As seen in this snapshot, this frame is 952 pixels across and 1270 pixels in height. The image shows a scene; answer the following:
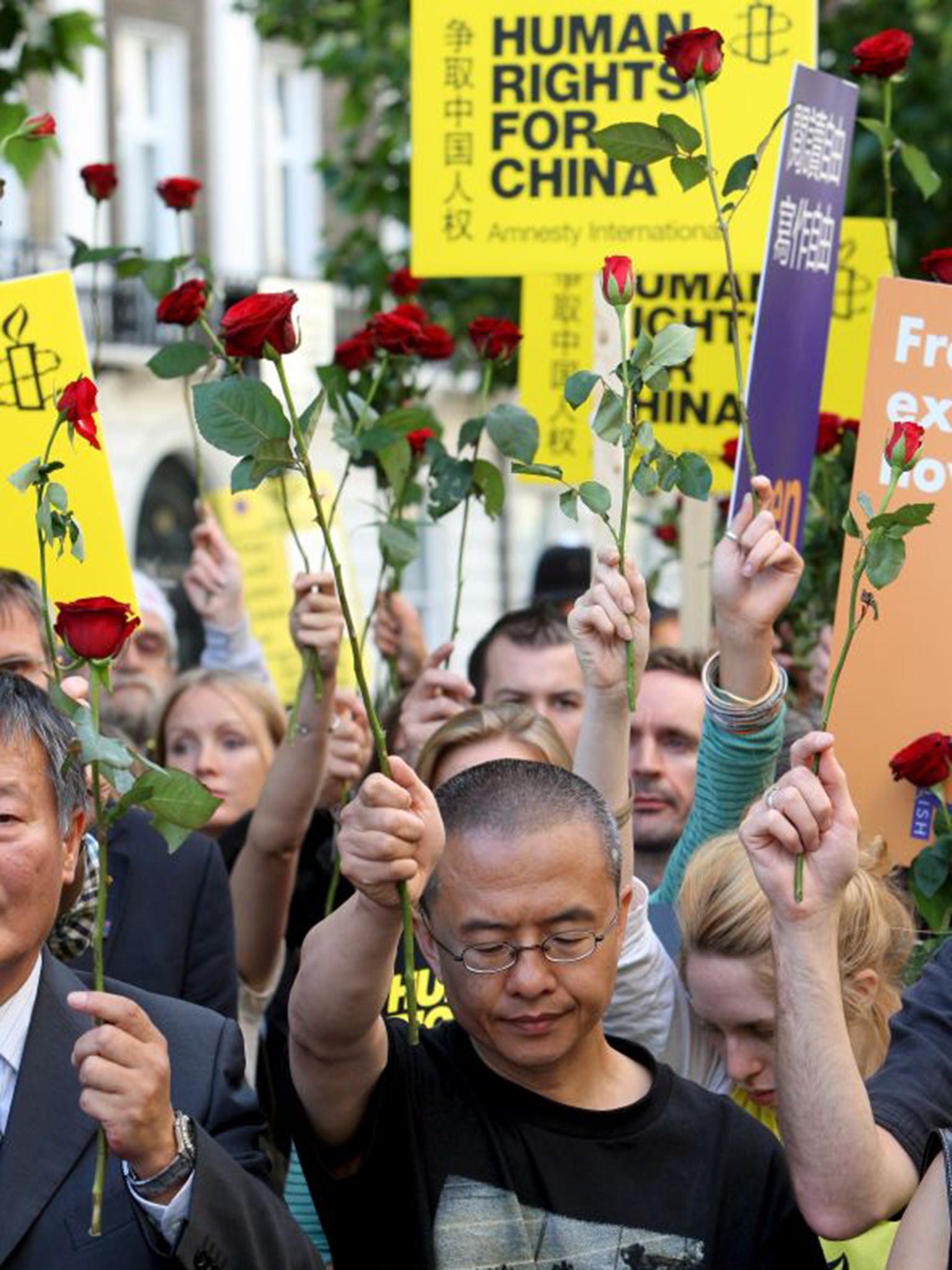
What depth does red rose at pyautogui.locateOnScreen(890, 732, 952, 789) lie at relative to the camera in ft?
12.4

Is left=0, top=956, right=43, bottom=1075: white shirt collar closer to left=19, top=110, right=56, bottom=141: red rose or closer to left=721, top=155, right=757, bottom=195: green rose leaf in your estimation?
left=721, top=155, right=757, bottom=195: green rose leaf

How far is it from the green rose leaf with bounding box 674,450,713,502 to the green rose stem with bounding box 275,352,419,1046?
1.77 feet

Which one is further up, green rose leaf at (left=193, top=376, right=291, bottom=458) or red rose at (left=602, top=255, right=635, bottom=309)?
red rose at (left=602, top=255, right=635, bottom=309)

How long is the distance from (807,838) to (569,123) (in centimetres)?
274

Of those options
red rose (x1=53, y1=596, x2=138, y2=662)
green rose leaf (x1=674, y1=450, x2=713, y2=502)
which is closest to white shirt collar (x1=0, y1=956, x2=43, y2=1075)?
red rose (x1=53, y1=596, x2=138, y2=662)

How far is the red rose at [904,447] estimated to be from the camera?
295cm

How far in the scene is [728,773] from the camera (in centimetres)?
363

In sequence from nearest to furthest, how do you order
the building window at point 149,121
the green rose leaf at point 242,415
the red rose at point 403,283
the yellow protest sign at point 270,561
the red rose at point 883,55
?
the green rose leaf at point 242,415 → the red rose at point 883,55 → the red rose at point 403,283 → the yellow protest sign at point 270,561 → the building window at point 149,121

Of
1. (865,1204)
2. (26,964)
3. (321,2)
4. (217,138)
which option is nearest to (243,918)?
(26,964)

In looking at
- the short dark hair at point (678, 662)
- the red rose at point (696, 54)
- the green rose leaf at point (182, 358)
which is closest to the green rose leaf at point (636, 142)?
the red rose at point (696, 54)

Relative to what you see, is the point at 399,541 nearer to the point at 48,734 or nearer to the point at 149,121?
the point at 48,734

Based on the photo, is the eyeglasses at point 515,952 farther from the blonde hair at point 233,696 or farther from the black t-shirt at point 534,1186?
the blonde hair at point 233,696

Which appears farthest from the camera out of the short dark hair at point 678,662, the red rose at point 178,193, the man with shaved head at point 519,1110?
the red rose at point 178,193

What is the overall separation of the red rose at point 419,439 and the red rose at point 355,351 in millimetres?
166
